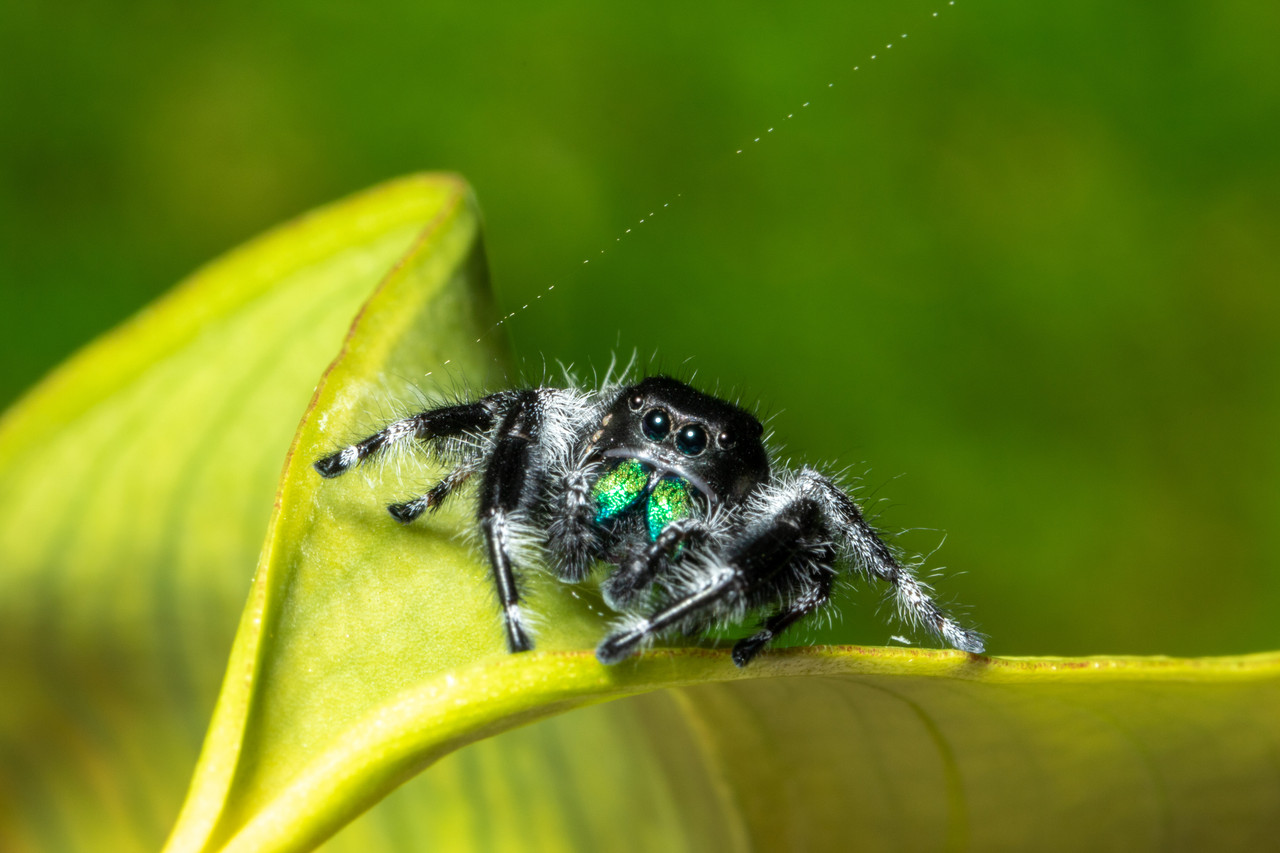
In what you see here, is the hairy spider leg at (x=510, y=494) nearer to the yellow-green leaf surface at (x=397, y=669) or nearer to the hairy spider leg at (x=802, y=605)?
the yellow-green leaf surface at (x=397, y=669)

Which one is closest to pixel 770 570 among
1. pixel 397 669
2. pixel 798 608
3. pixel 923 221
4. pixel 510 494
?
pixel 798 608

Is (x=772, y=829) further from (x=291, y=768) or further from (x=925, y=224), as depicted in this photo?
(x=925, y=224)

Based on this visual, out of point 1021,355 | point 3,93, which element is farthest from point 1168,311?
point 3,93

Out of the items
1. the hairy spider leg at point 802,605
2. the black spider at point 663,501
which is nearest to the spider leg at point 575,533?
the black spider at point 663,501

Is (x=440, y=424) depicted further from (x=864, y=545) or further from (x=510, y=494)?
(x=864, y=545)

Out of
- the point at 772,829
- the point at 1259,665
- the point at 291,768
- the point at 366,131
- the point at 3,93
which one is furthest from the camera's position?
the point at 366,131

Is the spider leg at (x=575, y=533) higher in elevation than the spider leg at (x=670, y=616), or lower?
higher
